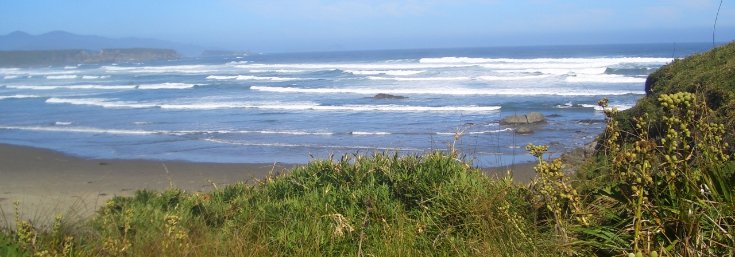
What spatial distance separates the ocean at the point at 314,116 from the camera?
15.5m

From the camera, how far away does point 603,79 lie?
36.3 metres

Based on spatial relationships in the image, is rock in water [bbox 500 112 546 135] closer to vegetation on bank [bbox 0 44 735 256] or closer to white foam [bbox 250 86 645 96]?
white foam [bbox 250 86 645 96]

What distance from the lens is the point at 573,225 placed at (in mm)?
3504

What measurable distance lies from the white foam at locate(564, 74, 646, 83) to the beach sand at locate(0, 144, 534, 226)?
25.1 m

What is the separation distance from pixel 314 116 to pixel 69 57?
106 m

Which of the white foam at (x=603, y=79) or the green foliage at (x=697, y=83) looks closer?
the green foliage at (x=697, y=83)

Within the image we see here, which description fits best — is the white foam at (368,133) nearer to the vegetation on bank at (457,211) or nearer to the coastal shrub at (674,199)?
the vegetation on bank at (457,211)

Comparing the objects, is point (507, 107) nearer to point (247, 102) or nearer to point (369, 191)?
point (247, 102)

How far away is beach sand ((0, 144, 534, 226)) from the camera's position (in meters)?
10.9

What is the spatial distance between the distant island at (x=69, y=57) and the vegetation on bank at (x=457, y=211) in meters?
105

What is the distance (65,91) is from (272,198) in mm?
37459

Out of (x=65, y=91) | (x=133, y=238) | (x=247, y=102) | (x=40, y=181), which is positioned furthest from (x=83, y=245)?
(x=65, y=91)

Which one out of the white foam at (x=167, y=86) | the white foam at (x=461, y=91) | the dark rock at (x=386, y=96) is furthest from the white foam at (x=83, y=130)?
the white foam at (x=167, y=86)

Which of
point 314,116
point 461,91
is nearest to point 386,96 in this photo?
point 461,91
